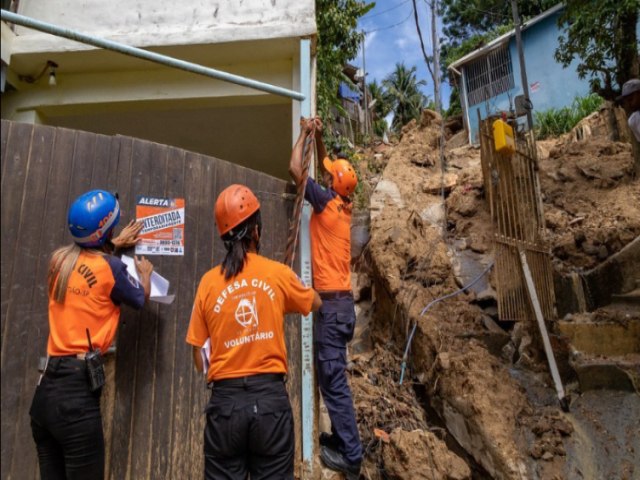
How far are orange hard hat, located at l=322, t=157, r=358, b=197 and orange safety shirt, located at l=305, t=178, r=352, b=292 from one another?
0.31 feet

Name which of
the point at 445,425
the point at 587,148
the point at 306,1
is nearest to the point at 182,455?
the point at 445,425

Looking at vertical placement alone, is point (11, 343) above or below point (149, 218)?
below

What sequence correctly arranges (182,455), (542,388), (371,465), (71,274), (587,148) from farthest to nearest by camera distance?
(587,148) → (542,388) → (371,465) → (182,455) → (71,274)

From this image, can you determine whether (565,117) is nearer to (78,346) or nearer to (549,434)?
(549,434)

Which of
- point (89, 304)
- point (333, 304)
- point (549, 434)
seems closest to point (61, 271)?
point (89, 304)

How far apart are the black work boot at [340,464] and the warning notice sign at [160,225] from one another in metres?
1.90

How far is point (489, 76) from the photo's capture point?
18.2m

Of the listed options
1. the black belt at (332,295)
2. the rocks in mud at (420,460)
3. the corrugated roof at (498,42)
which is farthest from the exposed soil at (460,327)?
the corrugated roof at (498,42)

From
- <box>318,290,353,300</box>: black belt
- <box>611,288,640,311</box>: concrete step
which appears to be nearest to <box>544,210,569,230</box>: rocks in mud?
<box>611,288,640,311</box>: concrete step

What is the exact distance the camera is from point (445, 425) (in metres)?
4.73

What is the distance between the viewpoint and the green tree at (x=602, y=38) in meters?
6.41

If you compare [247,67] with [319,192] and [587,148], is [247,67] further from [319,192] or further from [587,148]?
[587,148]

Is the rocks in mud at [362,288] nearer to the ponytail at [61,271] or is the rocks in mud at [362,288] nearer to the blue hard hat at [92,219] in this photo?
the blue hard hat at [92,219]

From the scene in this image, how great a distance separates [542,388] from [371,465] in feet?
6.47
